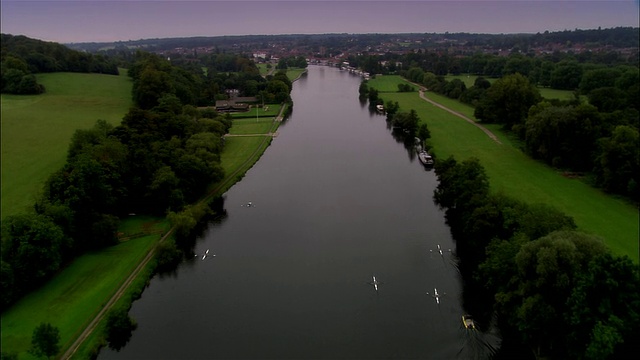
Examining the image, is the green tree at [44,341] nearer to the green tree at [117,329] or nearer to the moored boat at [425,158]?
the green tree at [117,329]

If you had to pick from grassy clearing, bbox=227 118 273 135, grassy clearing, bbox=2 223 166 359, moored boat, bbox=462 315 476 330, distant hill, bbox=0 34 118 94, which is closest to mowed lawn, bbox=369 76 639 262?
moored boat, bbox=462 315 476 330

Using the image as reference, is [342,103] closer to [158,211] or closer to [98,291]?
[158,211]

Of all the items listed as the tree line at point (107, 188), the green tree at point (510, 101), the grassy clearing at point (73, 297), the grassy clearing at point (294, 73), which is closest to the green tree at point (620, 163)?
the green tree at point (510, 101)

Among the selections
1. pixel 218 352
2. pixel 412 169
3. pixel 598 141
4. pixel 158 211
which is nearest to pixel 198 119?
pixel 158 211

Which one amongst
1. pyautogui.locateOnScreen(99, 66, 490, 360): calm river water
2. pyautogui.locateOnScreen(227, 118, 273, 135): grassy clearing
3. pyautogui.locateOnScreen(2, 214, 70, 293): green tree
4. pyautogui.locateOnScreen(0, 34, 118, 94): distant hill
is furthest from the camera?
pyautogui.locateOnScreen(227, 118, 273, 135): grassy clearing

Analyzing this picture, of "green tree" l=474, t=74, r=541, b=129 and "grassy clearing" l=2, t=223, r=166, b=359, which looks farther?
"green tree" l=474, t=74, r=541, b=129

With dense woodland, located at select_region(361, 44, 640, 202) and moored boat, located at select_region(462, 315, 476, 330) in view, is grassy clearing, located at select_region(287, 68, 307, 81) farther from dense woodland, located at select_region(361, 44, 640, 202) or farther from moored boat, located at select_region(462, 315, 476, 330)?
moored boat, located at select_region(462, 315, 476, 330)

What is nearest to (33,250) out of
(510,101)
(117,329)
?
(117,329)
